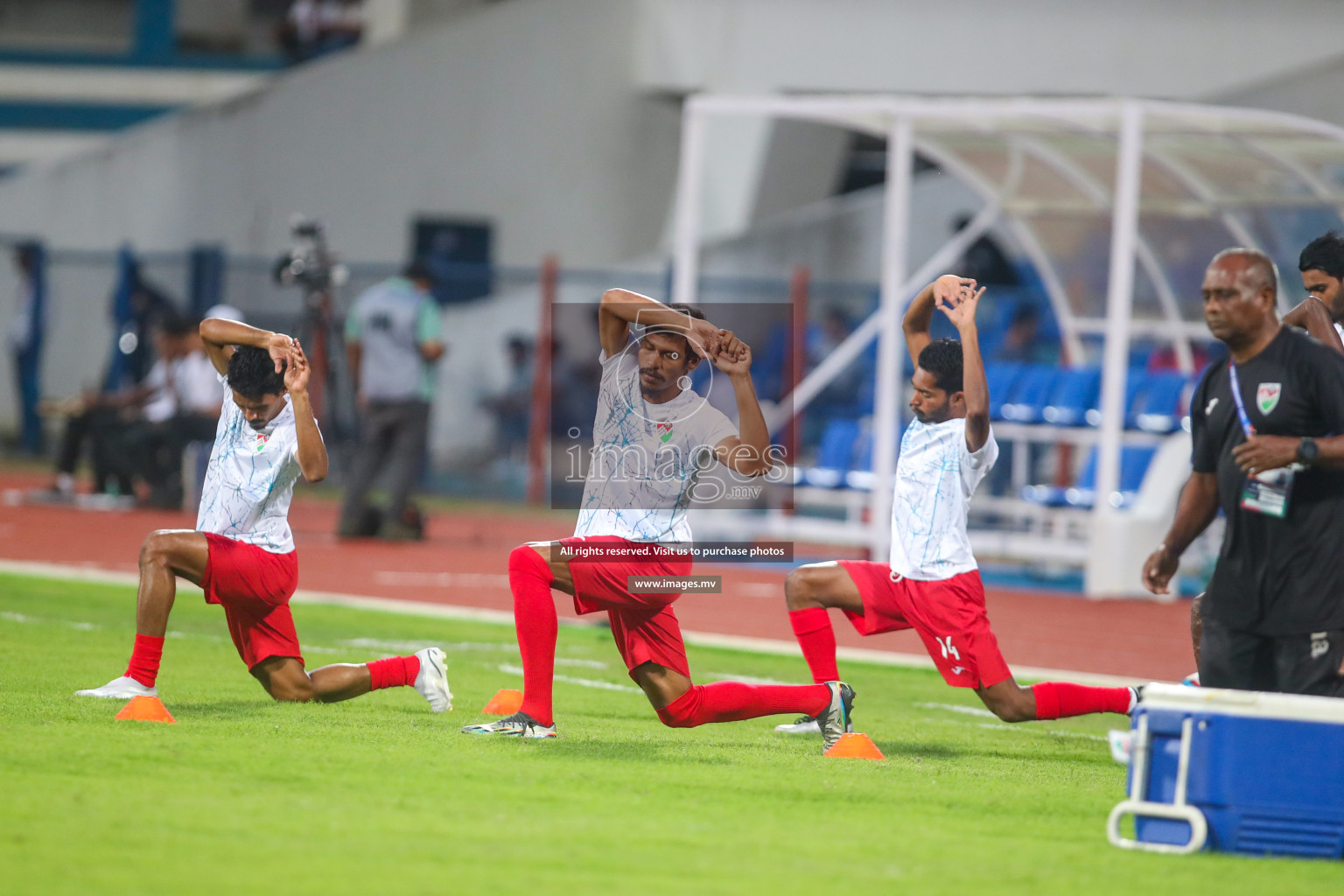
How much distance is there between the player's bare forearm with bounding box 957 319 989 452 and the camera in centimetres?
705

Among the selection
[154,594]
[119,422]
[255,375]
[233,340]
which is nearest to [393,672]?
[154,594]

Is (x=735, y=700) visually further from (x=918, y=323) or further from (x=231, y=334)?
(x=231, y=334)

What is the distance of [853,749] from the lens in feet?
23.5

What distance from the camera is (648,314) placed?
6.65 m

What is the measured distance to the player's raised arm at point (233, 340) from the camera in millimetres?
7195

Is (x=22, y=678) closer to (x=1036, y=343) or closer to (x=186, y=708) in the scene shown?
(x=186, y=708)

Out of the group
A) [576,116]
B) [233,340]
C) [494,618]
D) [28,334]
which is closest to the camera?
[233,340]

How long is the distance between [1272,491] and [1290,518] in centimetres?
13

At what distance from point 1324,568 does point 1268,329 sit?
2.68 feet

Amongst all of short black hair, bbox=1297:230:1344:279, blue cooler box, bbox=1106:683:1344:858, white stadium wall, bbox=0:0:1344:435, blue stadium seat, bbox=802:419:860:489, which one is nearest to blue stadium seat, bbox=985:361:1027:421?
blue stadium seat, bbox=802:419:860:489

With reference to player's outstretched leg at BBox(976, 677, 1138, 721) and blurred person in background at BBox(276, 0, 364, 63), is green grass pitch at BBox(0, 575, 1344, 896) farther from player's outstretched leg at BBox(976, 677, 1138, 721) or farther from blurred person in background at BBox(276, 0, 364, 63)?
blurred person in background at BBox(276, 0, 364, 63)

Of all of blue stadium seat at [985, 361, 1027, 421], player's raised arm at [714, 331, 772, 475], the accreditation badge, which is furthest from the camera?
blue stadium seat at [985, 361, 1027, 421]

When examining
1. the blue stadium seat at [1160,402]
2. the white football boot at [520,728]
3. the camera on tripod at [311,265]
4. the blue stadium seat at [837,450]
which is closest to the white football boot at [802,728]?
the white football boot at [520,728]

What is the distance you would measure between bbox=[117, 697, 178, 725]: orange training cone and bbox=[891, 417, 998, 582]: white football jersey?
9.96 ft
